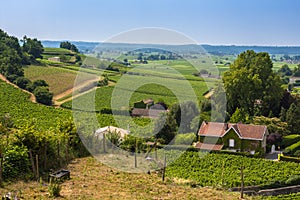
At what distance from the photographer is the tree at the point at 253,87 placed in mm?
29734

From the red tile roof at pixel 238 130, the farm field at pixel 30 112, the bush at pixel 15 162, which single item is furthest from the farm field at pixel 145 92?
the bush at pixel 15 162

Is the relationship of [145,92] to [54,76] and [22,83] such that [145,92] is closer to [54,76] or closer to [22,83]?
[54,76]

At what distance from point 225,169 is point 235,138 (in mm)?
6353

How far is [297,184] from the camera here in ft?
54.1

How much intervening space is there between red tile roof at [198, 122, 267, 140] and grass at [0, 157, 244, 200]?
10111mm

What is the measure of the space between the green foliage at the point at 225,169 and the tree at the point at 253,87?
35.9 feet

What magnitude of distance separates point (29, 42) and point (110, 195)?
50.0 meters

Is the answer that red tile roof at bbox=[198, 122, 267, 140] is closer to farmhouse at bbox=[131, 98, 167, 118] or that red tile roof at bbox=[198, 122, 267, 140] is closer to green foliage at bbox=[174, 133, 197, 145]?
green foliage at bbox=[174, 133, 197, 145]

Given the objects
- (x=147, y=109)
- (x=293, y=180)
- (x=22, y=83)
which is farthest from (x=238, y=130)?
(x=22, y=83)

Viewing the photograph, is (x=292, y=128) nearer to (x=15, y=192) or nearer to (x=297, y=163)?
(x=297, y=163)

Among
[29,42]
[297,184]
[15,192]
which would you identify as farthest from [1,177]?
[29,42]

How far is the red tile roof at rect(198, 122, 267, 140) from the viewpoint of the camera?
2339 centimetres

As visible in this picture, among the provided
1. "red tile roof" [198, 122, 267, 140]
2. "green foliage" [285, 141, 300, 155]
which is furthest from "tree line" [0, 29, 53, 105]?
"green foliage" [285, 141, 300, 155]

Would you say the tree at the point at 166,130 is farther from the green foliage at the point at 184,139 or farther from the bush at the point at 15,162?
the bush at the point at 15,162
